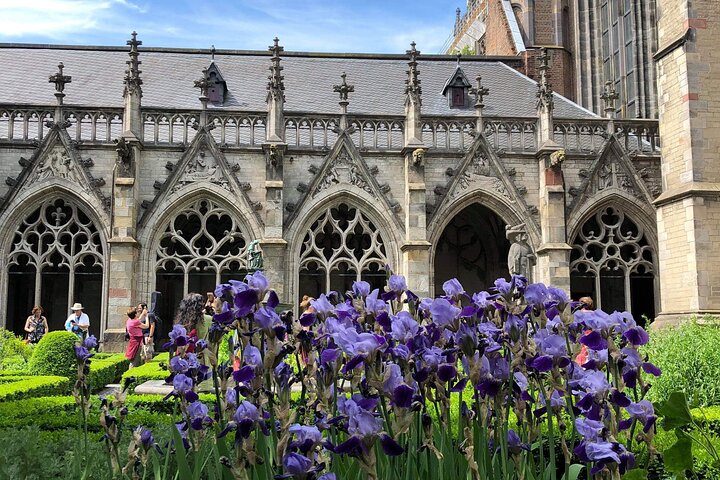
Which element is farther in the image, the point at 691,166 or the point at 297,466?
the point at 691,166

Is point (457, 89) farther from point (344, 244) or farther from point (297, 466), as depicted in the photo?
point (297, 466)

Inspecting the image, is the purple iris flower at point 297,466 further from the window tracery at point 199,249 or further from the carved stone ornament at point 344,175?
the carved stone ornament at point 344,175

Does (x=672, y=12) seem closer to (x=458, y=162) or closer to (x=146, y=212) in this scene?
(x=458, y=162)

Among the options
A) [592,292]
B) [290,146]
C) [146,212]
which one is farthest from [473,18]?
[146,212]

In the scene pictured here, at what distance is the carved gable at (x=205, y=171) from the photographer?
15703 millimetres

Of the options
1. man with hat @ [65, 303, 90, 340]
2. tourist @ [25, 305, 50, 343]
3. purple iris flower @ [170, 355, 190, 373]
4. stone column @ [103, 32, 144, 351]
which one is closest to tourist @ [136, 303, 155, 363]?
man with hat @ [65, 303, 90, 340]

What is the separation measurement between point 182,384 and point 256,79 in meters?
18.4

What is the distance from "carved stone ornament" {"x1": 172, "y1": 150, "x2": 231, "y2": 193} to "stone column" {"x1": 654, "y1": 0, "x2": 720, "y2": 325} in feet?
29.3

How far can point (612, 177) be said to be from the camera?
16.5m

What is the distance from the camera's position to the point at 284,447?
185 cm

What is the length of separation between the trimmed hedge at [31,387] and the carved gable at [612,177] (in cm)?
1148

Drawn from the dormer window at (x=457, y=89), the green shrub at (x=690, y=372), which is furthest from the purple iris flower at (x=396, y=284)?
the dormer window at (x=457, y=89)

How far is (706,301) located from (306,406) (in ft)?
40.3

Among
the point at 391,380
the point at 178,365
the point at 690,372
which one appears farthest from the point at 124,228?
the point at 391,380
